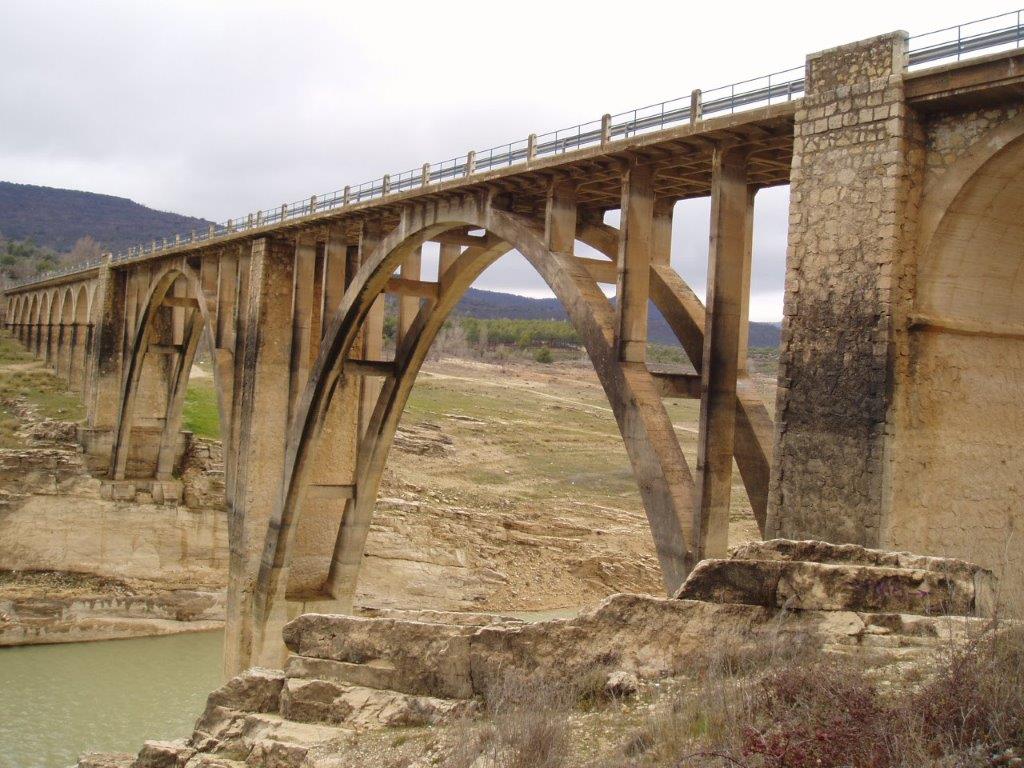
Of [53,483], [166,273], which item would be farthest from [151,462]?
[166,273]

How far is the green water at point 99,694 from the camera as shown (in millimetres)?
23578

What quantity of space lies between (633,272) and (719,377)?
87.4 inches

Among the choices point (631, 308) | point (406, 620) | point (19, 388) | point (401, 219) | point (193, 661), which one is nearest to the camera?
point (406, 620)

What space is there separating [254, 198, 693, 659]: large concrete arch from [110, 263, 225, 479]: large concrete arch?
12286mm

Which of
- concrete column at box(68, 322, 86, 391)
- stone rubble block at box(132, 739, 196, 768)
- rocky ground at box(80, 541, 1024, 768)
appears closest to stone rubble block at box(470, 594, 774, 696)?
rocky ground at box(80, 541, 1024, 768)

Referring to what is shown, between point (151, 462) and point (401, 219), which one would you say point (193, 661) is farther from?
point (401, 219)

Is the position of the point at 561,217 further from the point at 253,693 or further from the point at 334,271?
the point at 334,271

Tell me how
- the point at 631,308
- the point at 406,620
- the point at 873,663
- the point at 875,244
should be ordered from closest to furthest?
the point at 873,663
the point at 406,620
the point at 875,244
the point at 631,308

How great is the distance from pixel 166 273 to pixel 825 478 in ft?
93.3

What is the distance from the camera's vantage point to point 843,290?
10492 millimetres

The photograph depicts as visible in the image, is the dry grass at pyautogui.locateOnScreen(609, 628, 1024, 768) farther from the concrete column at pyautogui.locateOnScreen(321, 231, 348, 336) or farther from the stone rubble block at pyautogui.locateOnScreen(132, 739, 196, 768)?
the concrete column at pyautogui.locateOnScreen(321, 231, 348, 336)

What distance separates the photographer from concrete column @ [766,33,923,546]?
33.0 ft

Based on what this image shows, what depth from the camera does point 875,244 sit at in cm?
1018

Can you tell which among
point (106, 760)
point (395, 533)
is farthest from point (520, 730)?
point (395, 533)
